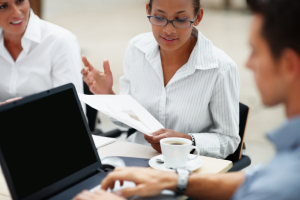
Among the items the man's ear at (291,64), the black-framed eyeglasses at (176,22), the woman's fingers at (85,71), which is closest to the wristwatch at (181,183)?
the man's ear at (291,64)

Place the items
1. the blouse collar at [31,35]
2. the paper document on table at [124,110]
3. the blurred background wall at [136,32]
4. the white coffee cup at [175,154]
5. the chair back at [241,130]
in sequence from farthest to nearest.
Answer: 1. the blurred background wall at [136,32]
2. the blouse collar at [31,35]
3. the chair back at [241,130]
4. the paper document on table at [124,110]
5. the white coffee cup at [175,154]

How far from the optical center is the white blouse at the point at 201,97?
188 cm

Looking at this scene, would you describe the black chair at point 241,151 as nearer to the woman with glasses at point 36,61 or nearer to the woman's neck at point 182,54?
the woman's neck at point 182,54

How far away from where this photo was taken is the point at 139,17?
966cm

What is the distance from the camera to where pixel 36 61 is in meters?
2.52

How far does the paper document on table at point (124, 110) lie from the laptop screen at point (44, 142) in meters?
0.20

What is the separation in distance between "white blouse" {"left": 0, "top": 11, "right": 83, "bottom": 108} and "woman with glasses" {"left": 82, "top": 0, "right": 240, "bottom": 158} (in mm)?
469

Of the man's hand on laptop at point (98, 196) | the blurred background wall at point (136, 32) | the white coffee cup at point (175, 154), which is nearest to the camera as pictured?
the man's hand on laptop at point (98, 196)

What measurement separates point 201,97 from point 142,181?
81cm

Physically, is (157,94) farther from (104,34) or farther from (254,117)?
(104,34)

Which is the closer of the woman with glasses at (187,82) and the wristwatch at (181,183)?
the wristwatch at (181,183)

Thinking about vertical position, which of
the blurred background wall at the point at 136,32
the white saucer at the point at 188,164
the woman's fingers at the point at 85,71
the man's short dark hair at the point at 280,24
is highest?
the man's short dark hair at the point at 280,24

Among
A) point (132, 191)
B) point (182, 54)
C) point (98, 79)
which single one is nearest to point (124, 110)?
point (98, 79)

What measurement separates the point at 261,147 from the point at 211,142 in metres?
1.90
